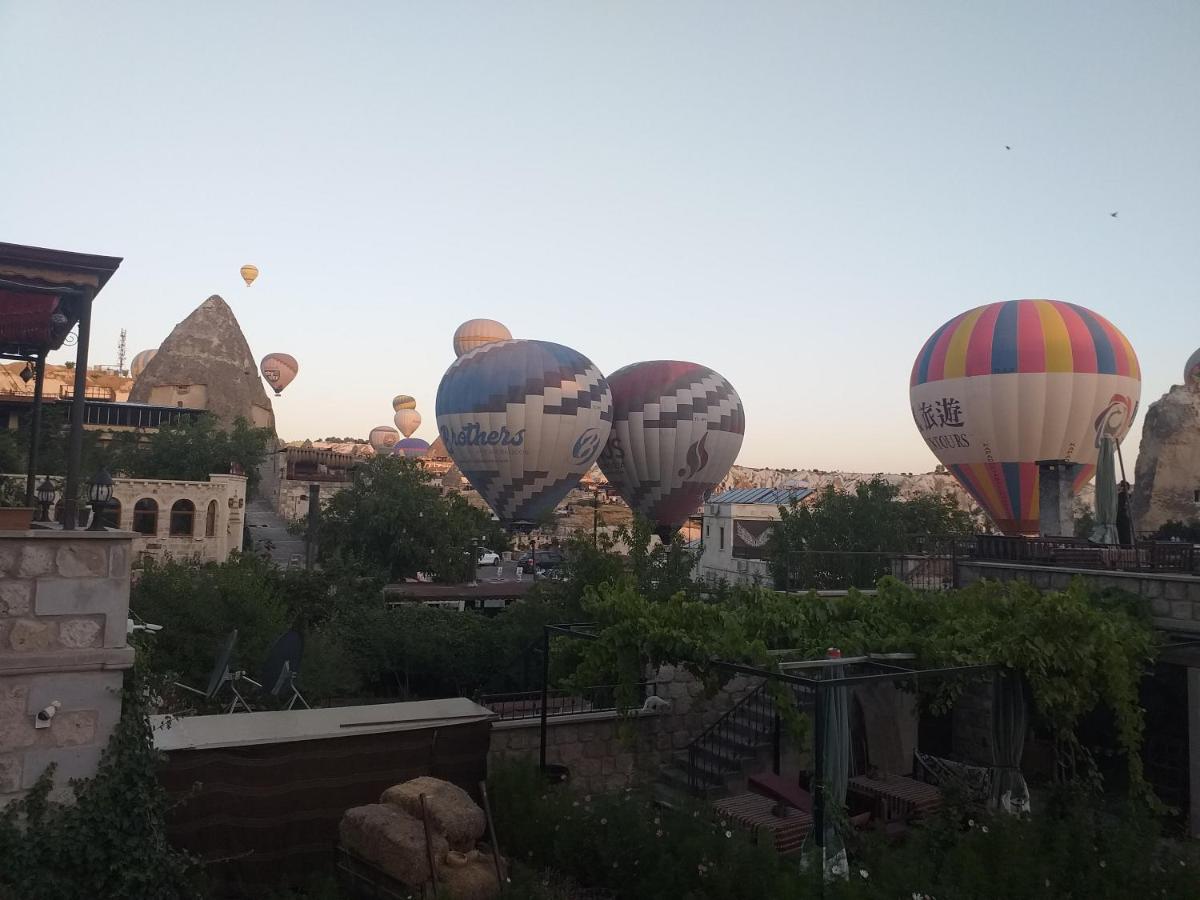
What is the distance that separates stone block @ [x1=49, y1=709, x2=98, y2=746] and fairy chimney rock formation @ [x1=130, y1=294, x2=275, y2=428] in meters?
55.4

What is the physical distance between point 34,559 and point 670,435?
35087mm

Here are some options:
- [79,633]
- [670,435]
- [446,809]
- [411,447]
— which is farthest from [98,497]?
[411,447]

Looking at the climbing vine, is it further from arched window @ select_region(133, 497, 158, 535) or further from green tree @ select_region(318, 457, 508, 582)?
arched window @ select_region(133, 497, 158, 535)

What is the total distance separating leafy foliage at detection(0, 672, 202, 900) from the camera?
6.66 meters

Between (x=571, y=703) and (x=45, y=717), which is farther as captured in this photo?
(x=571, y=703)

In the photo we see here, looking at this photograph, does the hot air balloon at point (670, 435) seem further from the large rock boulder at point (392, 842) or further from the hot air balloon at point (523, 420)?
the large rock boulder at point (392, 842)

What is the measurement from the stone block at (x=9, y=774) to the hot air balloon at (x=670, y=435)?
35118 mm

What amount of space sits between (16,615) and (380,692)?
44.2 feet

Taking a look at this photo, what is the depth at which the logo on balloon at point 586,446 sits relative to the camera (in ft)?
126


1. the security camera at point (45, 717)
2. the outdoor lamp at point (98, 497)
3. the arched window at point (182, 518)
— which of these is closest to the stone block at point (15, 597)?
the outdoor lamp at point (98, 497)

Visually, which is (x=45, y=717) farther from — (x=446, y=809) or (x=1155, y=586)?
(x=1155, y=586)

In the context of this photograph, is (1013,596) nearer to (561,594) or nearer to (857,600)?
(857,600)

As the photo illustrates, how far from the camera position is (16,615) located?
677cm

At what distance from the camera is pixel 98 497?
24.3 feet
